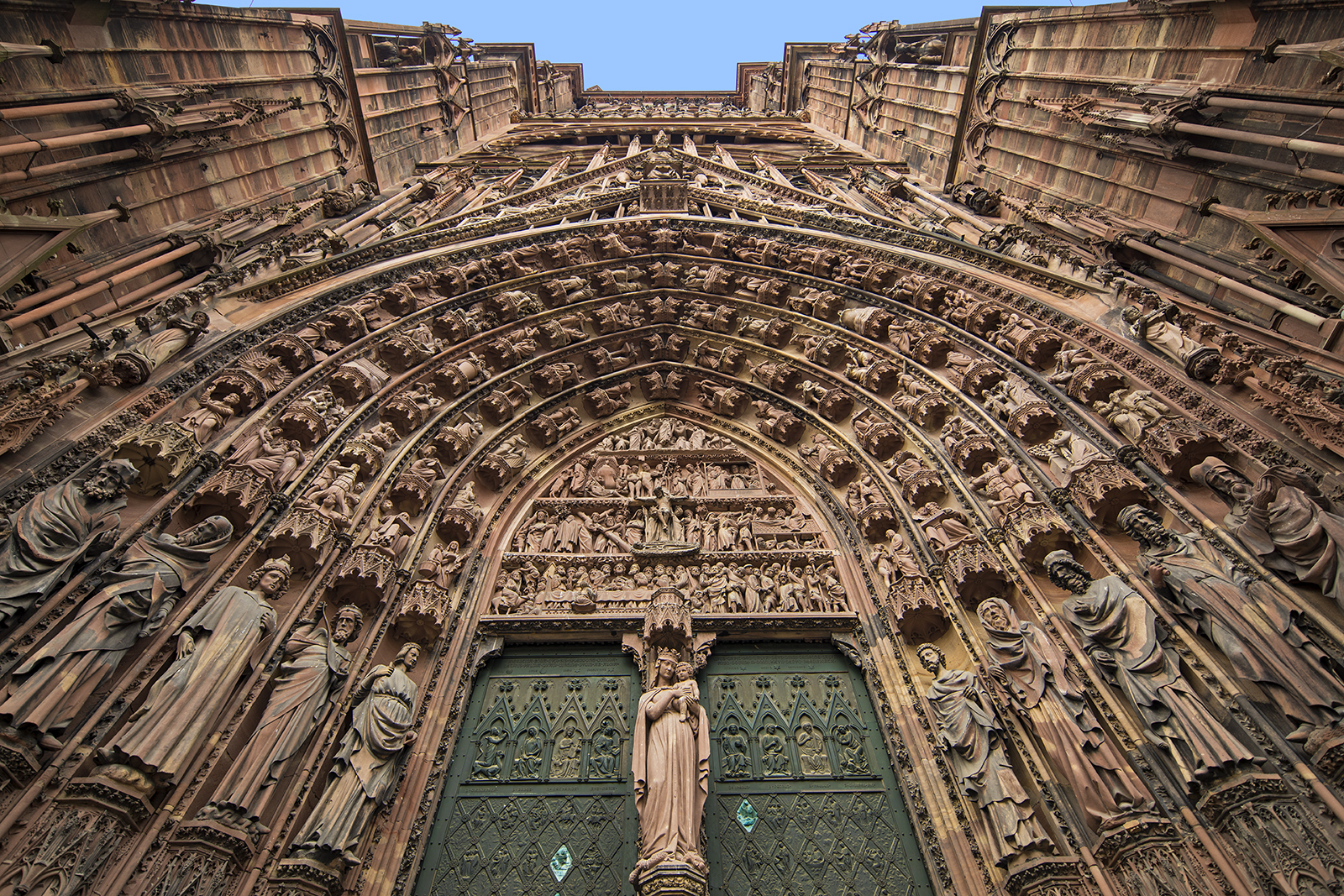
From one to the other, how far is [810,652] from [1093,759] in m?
2.68

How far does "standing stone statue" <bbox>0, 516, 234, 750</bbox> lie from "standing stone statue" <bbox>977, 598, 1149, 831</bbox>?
569cm

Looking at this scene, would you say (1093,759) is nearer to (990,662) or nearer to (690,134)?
(990,662)

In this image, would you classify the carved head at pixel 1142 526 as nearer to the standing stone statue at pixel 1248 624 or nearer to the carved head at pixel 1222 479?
the standing stone statue at pixel 1248 624

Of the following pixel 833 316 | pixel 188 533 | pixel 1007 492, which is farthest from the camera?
pixel 833 316

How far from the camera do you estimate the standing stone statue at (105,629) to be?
388 cm

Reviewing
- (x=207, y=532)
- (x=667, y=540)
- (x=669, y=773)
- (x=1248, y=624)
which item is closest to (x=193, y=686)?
(x=207, y=532)

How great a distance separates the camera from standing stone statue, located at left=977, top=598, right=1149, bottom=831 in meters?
4.44

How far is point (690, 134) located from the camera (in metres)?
20.6

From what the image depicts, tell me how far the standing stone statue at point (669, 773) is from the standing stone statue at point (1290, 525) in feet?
12.6

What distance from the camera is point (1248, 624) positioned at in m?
4.24

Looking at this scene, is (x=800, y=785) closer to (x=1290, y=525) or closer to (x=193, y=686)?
Answer: (x=1290, y=525)

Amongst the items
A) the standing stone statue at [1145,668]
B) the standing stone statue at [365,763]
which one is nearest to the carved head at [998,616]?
the standing stone statue at [1145,668]

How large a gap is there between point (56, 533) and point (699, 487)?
6.00m

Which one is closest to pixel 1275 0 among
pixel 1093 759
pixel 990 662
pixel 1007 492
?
pixel 1007 492
